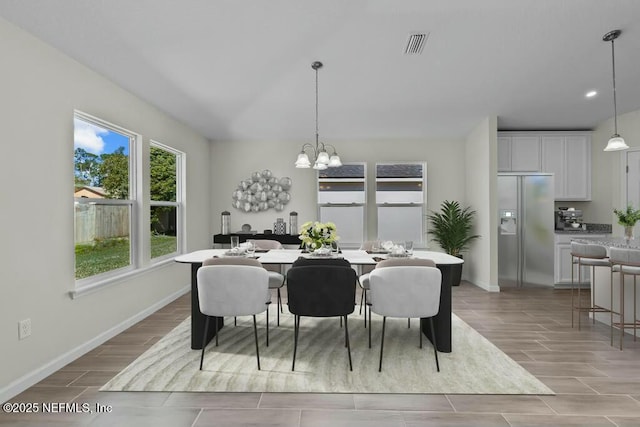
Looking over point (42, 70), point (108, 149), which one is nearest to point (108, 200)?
point (108, 149)

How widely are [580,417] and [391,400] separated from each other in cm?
108

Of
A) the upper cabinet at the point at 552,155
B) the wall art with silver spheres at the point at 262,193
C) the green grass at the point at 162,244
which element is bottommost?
the green grass at the point at 162,244

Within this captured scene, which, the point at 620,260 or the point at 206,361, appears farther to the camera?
the point at 620,260

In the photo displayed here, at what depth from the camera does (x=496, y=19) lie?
10.3ft

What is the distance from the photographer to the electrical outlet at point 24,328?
8.22 feet

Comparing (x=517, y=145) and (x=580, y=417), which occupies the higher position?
(x=517, y=145)

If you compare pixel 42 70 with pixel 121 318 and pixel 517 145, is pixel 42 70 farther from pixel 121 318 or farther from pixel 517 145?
pixel 517 145

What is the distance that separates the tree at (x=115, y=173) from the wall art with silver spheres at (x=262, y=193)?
2.62 meters

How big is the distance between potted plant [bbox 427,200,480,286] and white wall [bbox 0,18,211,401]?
15.4 ft

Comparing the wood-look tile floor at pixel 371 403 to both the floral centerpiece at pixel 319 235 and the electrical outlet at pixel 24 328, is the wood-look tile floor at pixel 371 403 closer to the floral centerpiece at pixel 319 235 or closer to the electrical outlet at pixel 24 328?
the electrical outlet at pixel 24 328

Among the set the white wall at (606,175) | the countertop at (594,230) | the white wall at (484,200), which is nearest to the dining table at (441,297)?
the white wall at (484,200)

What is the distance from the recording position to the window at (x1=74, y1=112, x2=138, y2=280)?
333 centimetres

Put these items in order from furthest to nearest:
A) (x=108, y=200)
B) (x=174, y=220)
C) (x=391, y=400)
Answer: (x=174, y=220) → (x=108, y=200) → (x=391, y=400)

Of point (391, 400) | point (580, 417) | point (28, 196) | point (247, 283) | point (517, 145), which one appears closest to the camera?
point (580, 417)
